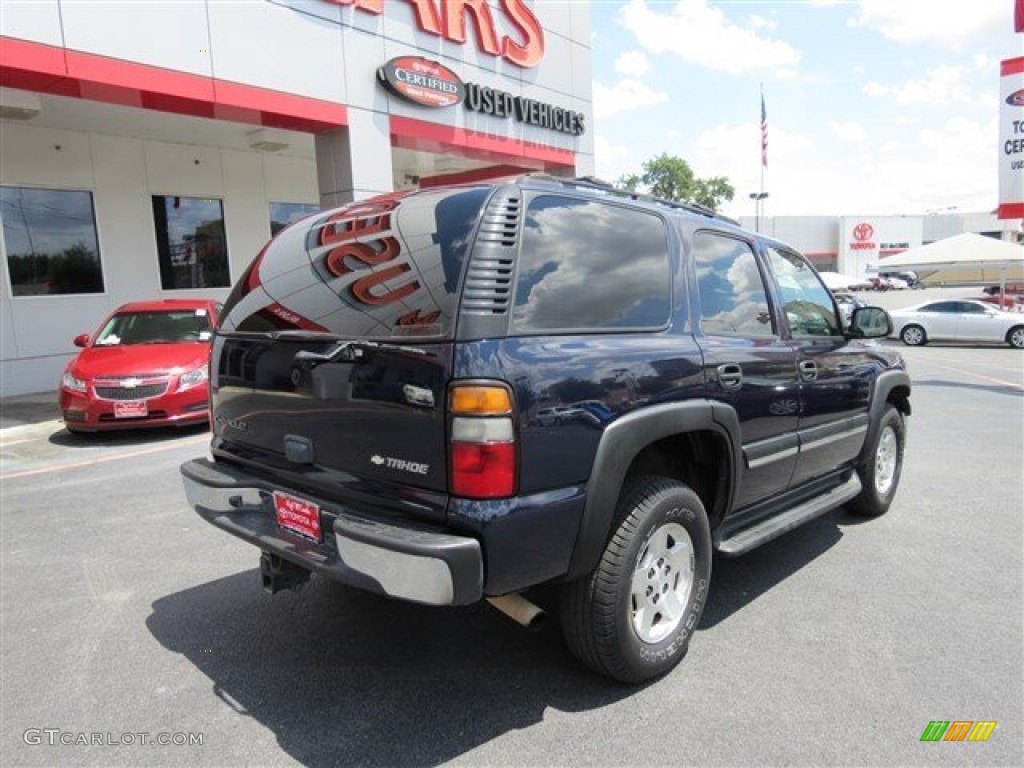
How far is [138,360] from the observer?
7820mm

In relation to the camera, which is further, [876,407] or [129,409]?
[129,409]

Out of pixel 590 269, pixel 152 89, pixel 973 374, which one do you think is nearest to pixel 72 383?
pixel 152 89

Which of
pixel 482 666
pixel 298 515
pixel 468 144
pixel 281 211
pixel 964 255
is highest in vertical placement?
pixel 468 144

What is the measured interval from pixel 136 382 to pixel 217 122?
603 cm

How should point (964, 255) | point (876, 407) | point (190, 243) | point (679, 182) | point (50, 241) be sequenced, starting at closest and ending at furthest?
point (876, 407) → point (50, 241) → point (190, 243) → point (964, 255) → point (679, 182)

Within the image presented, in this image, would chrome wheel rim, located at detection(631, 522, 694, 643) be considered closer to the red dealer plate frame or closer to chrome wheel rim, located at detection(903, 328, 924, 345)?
the red dealer plate frame

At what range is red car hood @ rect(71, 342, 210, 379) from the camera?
25.0ft

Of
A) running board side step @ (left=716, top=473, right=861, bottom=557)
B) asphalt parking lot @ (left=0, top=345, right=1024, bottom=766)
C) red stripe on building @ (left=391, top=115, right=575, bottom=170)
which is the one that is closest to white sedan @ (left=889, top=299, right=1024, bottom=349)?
red stripe on building @ (left=391, top=115, right=575, bottom=170)

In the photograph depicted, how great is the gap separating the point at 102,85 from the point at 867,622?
31.3 feet

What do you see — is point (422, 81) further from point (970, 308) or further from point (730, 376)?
point (970, 308)

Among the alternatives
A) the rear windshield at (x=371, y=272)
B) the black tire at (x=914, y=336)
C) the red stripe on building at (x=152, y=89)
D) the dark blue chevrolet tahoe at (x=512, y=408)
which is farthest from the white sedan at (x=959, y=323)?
the rear windshield at (x=371, y=272)

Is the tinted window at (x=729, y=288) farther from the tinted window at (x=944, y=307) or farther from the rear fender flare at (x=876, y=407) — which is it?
the tinted window at (x=944, y=307)

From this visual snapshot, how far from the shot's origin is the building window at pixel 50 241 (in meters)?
11.5

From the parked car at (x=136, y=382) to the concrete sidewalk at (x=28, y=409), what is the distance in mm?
1878
